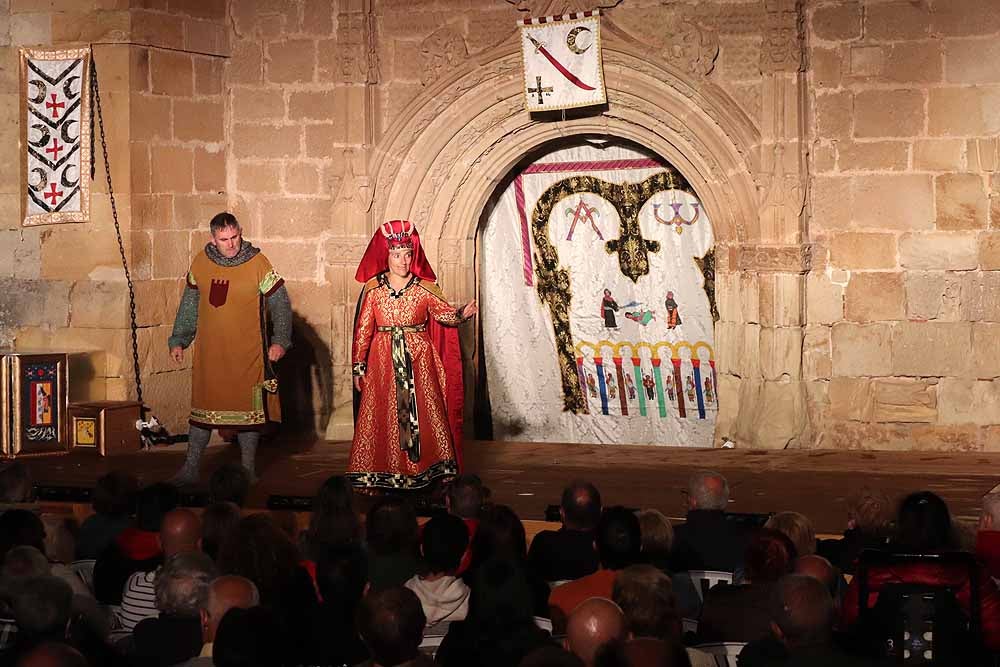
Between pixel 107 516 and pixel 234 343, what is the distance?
99.9 inches

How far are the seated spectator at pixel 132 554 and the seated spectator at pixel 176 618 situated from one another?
0.76 meters

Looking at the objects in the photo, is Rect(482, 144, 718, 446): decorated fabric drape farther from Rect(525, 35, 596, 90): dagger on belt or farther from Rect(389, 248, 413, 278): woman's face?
Rect(389, 248, 413, 278): woman's face

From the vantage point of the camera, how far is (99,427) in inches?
354

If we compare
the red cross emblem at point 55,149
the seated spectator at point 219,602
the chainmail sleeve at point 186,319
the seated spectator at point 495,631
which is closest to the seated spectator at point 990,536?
the seated spectator at point 495,631

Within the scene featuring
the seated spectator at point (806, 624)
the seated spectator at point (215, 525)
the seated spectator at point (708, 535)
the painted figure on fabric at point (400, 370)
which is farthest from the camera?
the painted figure on fabric at point (400, 370)

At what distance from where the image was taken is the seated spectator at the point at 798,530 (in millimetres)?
4684

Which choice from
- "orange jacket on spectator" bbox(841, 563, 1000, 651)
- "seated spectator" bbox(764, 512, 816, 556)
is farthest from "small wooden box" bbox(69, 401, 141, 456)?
"orange jacket on spectator" bbox(841, 563, 1000, 651)

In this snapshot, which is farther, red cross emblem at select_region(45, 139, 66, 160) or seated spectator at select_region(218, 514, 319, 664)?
red cross emblem at select_region(45, 139, 66, 160)

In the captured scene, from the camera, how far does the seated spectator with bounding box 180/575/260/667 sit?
3.69 metres

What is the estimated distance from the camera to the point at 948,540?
180 inches

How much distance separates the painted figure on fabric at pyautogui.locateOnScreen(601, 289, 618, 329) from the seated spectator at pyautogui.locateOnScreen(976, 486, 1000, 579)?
5.30m

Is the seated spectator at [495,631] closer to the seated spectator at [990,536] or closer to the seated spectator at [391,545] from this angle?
the seated spectator at [391,545]

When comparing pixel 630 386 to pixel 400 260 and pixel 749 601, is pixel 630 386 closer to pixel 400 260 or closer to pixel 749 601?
pixel 400 260

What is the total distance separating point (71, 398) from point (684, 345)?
382 cm
